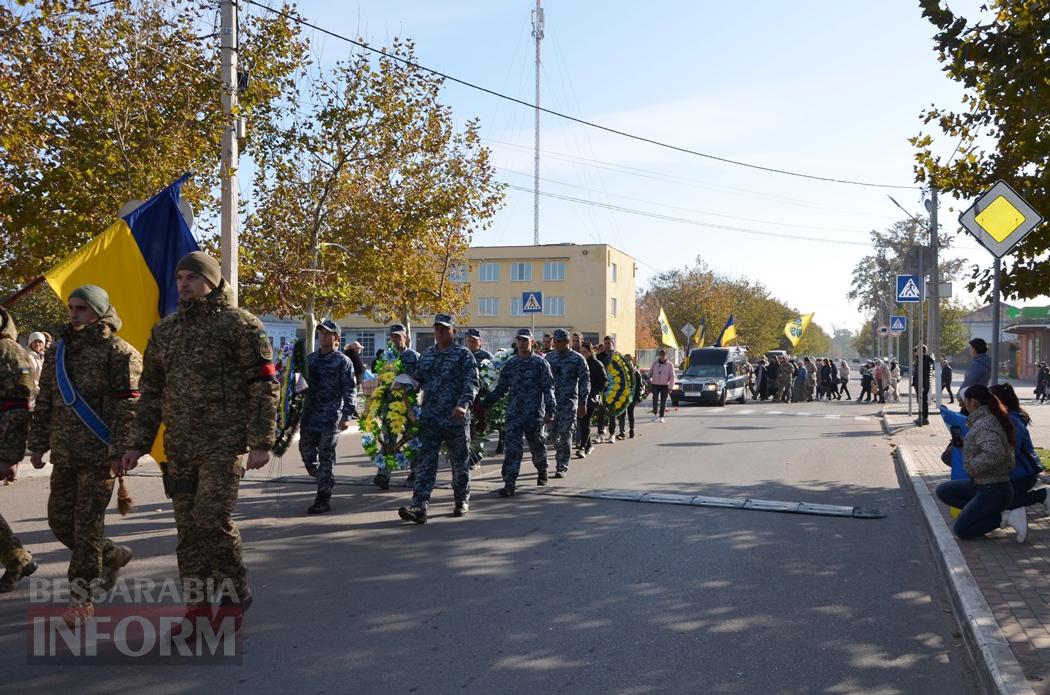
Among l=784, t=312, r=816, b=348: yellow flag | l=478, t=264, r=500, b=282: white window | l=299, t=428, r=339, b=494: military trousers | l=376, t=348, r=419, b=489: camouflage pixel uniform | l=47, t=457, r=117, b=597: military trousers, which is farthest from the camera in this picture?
l=478, t=264, r=500, b=282: white window

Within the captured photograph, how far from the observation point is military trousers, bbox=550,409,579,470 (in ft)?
40.9

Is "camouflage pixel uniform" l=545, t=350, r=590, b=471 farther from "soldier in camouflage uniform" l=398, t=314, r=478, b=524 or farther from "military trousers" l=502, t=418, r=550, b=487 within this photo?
"soldier in camouflage uniform" l=398, t=314, r=478, b=524

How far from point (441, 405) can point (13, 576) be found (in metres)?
3.84

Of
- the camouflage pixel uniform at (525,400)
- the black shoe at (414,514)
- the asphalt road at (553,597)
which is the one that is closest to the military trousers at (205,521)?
the asphalt road at (553,597)

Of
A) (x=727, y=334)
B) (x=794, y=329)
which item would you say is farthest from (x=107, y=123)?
(x=794, y=329)

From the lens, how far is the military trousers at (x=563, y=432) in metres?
12.5

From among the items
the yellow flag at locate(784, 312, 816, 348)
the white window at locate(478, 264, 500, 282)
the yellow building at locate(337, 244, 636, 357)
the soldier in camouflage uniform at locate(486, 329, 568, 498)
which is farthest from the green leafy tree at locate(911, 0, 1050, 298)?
the white window at locate(478, 264, 500, 282)

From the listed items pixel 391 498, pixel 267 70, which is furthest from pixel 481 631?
pixel 267 70

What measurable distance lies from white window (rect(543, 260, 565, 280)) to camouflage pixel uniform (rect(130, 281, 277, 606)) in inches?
2434

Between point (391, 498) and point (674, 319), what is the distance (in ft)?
204

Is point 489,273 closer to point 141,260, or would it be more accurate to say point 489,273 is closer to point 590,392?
point 590,392

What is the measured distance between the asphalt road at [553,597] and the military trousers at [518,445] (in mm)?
329

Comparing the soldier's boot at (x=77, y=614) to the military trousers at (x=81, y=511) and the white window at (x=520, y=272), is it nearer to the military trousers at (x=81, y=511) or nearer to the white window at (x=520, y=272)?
the military trousers at (x=81, y=511)

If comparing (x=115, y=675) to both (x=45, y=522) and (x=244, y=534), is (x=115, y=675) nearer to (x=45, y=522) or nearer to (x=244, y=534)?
(x=244, y=534)
